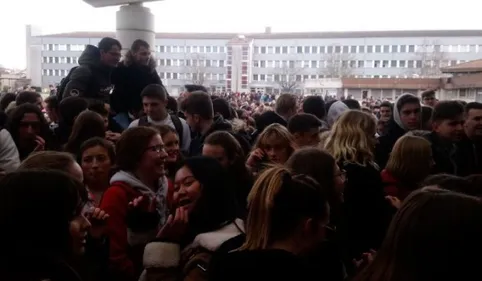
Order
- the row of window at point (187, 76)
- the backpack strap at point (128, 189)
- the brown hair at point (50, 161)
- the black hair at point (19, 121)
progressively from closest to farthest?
the brown hair at point (50, 161) < the backpack strap at point (128, 189) < the black hair at point (19, 121) < the row of window at point (187, 76)

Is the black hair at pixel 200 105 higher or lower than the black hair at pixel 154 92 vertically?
lower

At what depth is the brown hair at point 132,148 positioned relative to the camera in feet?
11.2

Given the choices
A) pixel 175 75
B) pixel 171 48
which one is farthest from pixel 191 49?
pixel 175 75

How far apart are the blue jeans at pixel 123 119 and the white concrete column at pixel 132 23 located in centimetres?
441

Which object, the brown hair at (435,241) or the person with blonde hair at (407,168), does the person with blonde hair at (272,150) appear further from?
the brown hair at (435,241)

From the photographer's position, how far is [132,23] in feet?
33.8

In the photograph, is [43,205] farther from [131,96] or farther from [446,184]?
[131,96]

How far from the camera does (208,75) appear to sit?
100625 mm

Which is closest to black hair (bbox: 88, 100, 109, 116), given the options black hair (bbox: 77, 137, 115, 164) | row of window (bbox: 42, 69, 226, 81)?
black hair (bbox: 77, 137, 115, 164)

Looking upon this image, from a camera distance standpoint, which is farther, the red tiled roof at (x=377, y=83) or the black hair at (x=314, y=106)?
the red tiled roof at (x=377, y=83)

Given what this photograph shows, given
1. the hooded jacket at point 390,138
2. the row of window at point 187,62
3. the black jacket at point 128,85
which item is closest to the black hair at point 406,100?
the hooded jacket at point 390,138

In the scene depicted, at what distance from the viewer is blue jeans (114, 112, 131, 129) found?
6.20 m

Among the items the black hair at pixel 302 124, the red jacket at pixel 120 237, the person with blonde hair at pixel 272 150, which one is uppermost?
the black hair at pixel 302 124

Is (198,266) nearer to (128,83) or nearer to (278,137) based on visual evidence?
(278,137)
